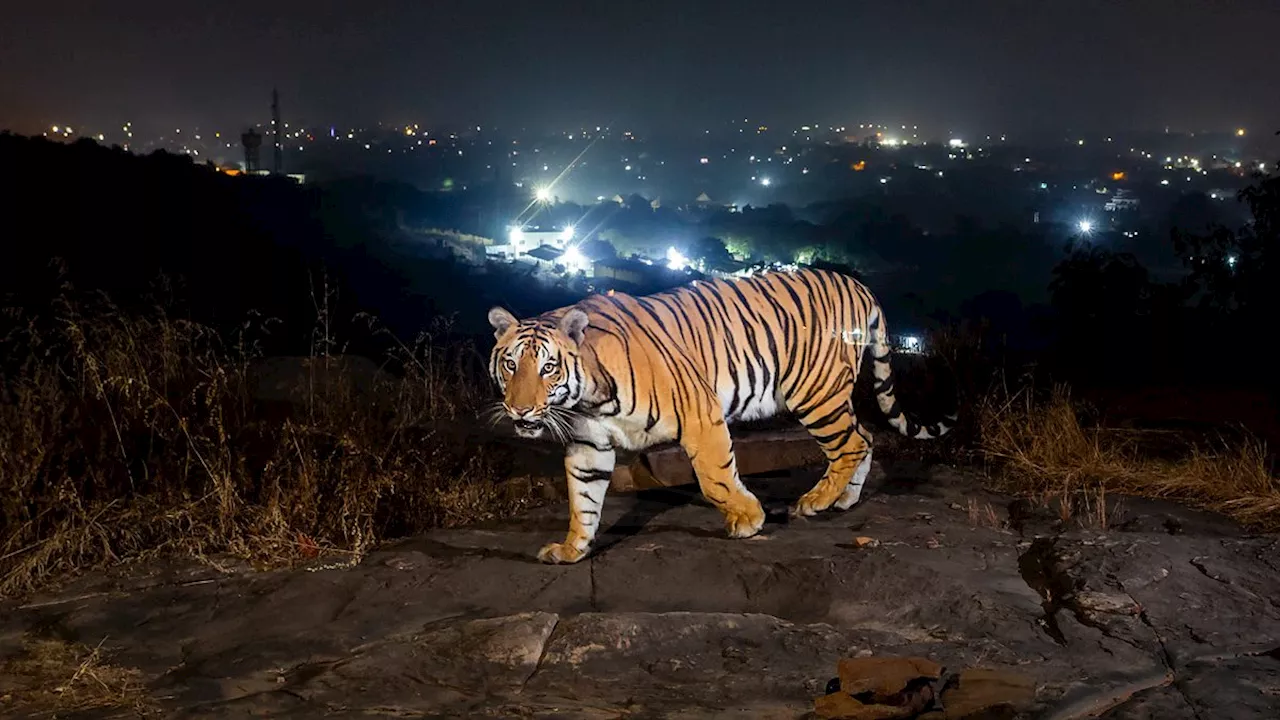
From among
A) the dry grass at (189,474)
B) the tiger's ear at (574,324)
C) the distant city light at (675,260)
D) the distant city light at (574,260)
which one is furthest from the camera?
the distant city light at (675,260)

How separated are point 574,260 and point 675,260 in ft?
11.0

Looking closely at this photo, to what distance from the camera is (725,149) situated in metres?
90.3

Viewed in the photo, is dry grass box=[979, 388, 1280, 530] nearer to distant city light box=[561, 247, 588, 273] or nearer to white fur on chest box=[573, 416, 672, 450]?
white fur on chest box=[573, 416, 672, 450]

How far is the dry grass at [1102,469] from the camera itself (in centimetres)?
590

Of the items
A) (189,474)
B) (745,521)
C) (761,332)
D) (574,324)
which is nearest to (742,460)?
(761,332)

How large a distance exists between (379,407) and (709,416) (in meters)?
2.93

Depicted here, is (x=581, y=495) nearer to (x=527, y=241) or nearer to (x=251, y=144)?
(x=527, y=241)

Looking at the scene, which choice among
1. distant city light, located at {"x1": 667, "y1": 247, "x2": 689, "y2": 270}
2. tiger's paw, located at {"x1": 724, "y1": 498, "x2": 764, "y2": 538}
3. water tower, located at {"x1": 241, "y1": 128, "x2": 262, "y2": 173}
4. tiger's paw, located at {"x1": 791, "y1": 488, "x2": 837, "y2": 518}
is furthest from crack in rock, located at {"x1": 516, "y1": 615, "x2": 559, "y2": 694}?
water tower, located at {"x1": 241, "y1": 128, "x2": 262, "y2": 173}

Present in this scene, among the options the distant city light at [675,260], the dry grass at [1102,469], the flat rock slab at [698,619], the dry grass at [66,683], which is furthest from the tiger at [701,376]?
the distant city light at [675,260]

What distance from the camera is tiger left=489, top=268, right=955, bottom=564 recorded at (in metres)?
4.71

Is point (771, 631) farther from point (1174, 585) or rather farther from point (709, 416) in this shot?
point (1174, 585)

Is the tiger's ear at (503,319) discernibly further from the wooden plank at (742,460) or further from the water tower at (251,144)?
the water tower at (251,144)

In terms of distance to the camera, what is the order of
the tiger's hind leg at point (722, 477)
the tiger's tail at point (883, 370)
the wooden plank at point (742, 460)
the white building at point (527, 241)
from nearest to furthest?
the tiger's hind leg at point (722, 477) → the tiger's tail at point (883, 370) → the wooden plank at point (742, 460) → the white building at point (527, 241)

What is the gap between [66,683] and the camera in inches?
152
